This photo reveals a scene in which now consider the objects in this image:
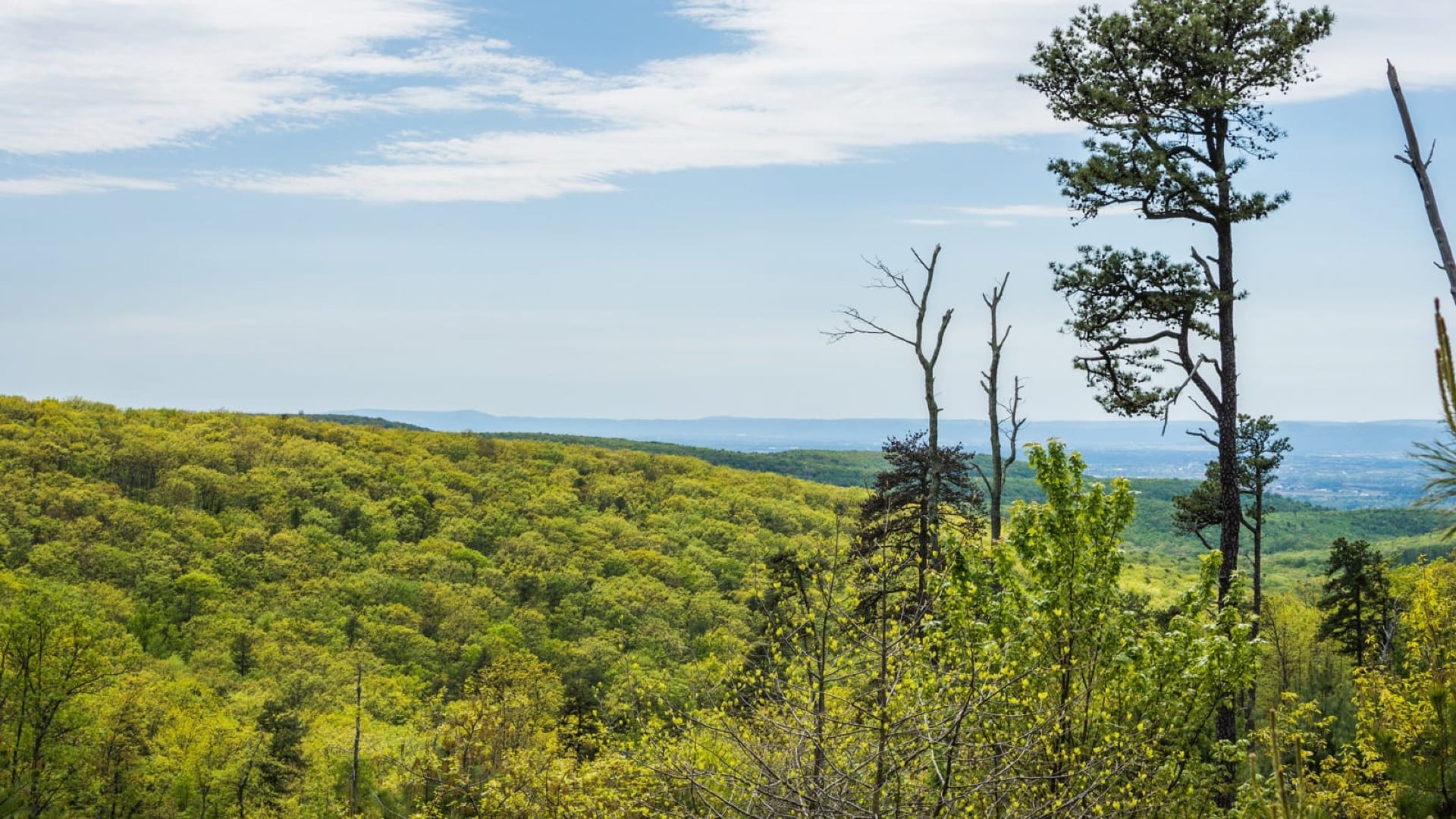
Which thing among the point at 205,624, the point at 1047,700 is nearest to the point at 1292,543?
the point at 205,624

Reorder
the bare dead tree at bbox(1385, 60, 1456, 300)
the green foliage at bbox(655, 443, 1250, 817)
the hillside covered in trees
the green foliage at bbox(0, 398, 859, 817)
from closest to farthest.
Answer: the bare dead tree at bbox(1385, 60, 1456, 300) < the green foliage at bbox(655, 443, 1250, 817) < the hillside covered in trees < the green foliage at bbox(0, 398, 859, 817)

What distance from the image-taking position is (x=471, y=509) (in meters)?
84.4

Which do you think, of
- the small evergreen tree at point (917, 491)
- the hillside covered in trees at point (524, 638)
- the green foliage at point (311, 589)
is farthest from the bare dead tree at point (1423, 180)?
the small evergreen tree at point (917, 491)

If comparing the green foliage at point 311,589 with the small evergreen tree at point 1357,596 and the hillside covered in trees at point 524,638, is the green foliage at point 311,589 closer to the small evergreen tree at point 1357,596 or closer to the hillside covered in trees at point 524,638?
the hillside covered in trees at point 524,638

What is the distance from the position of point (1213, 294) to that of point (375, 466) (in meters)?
85.1

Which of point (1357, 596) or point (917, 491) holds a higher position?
point (917, 491)

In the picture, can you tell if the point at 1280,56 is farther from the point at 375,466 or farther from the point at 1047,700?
the point at 375,466

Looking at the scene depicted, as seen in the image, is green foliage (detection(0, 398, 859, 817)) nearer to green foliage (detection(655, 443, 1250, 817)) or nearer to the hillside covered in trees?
the hillside covered in trees

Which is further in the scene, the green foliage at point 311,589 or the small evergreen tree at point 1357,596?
the green foliage at point 311,589

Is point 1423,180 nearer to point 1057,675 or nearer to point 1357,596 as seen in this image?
point 1057,675

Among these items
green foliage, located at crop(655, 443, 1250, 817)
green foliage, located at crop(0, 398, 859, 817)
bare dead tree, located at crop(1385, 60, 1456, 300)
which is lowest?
green foliage, located at crop(0, 398, 859, 817)

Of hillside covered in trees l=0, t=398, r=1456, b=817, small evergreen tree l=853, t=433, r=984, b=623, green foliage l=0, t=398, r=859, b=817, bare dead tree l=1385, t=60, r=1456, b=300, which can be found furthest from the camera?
green foliage l=0, t=398, r=859, b=817

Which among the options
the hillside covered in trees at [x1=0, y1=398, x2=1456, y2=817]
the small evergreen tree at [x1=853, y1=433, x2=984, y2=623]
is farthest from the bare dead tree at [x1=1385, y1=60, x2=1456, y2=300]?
the small evergreen tree at [x1=853, y1=433, x2=984, y2=623]

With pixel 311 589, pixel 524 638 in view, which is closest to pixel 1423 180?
pixel 524 638
